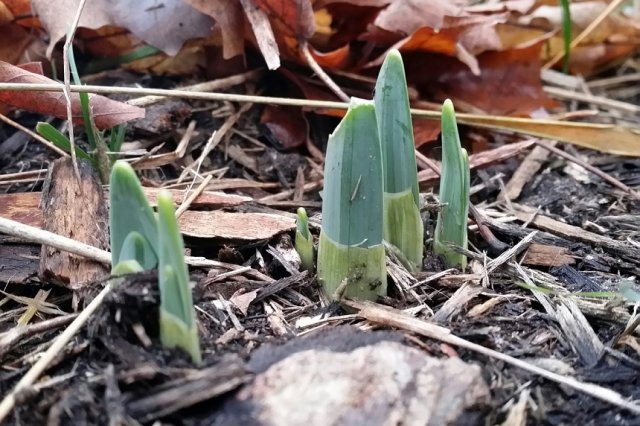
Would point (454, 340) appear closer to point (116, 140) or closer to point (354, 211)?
point (354, 211)

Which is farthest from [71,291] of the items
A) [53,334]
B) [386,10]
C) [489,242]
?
[386,10]

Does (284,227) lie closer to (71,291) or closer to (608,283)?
(71,291)

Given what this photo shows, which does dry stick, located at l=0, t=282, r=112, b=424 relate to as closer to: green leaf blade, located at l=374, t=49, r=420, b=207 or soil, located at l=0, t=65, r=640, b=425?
soil, located at l=0, t=65, r=640, b=425

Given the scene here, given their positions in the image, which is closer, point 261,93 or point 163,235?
point 163,235

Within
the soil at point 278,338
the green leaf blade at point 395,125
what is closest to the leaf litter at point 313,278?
the soil at point 278,338

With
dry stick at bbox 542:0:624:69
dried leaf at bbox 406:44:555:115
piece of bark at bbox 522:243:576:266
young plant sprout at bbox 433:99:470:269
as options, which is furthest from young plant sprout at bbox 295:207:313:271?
dry stick at bbox 542:0:624:69

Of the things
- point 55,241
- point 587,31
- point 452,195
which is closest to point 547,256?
point 452,195

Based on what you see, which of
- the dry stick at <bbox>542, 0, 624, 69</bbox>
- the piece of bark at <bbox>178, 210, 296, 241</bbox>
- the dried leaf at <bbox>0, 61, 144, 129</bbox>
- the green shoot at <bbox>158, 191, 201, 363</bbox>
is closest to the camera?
the green shoot at <bbox>158, 191, 201, 363</bbox>
